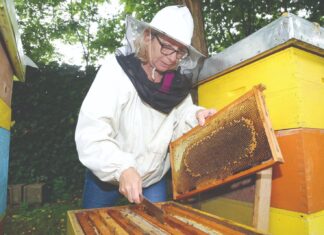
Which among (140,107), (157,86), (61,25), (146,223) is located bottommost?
(146,223)

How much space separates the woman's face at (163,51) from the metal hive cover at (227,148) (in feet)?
1.59

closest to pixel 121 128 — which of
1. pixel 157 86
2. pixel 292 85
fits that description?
pixel 157 86

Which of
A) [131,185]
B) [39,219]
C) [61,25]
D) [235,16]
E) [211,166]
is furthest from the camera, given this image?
[61,25]

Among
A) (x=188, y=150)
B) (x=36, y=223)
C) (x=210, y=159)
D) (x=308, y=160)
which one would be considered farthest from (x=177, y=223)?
(x=36, y=223)

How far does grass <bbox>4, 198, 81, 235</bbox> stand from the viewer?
14.3 feet

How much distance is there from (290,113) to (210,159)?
503 mm

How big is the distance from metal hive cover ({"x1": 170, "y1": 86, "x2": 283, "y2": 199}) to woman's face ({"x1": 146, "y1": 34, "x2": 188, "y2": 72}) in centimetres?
49

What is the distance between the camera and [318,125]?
151 cm

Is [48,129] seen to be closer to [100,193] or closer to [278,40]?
[100,193]

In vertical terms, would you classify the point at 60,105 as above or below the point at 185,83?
above

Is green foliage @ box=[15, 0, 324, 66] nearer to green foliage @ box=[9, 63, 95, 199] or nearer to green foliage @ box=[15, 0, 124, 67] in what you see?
green foliage @ box=[15, 0, 124, 67]

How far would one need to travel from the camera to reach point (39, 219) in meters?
4.77

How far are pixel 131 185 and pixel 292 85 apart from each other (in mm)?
954

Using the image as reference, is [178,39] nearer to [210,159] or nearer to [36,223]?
[210,159]
